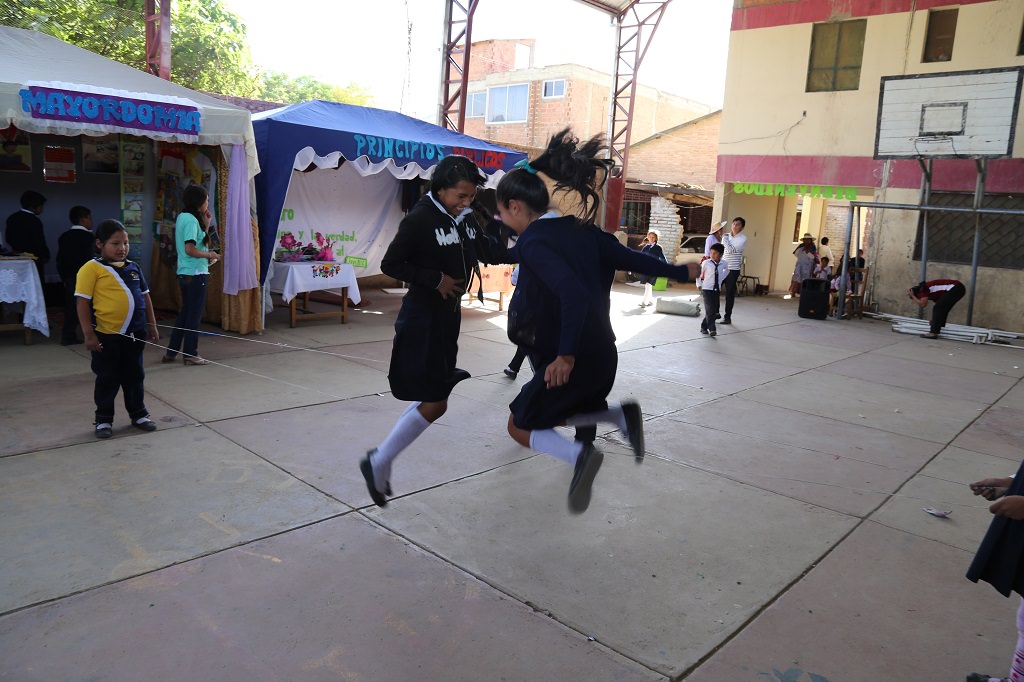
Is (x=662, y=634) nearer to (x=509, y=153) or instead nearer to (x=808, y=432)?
(x=808, y=432)

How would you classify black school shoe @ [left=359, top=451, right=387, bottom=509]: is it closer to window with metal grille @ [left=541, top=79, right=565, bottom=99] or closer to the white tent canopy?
the white tent canopy

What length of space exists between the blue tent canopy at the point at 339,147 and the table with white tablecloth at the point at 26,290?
88.9 inches

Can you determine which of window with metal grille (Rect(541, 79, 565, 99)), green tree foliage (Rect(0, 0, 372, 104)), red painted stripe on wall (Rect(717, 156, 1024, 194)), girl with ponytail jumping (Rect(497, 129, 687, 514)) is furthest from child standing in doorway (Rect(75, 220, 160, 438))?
window with metal grille (Rect(541, 79, 565, 99))

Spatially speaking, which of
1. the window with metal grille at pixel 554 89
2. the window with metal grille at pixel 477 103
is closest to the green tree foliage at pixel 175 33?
the window with metal grille at pixel 477 103

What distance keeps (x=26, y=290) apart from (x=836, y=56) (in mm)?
14417

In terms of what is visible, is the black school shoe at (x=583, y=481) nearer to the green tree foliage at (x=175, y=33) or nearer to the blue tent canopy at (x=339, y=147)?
the blue tent canopy at (x=339, y=147)

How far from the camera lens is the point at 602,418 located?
10.9ft

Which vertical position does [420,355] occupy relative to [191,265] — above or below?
below

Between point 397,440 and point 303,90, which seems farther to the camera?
point 303,90

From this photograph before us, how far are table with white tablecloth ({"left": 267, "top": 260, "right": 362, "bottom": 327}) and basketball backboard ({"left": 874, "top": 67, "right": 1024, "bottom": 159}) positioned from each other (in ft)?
30.8

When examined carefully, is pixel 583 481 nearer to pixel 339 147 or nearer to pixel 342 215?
pixel 339 147

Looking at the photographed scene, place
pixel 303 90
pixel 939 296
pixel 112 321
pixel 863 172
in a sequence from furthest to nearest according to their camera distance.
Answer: pixel 303 90 < pixel 863 172 < pixel 939 296 < pixel 112 321

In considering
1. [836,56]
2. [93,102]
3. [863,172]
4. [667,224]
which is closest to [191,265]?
[93,102]

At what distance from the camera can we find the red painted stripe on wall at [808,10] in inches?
533
